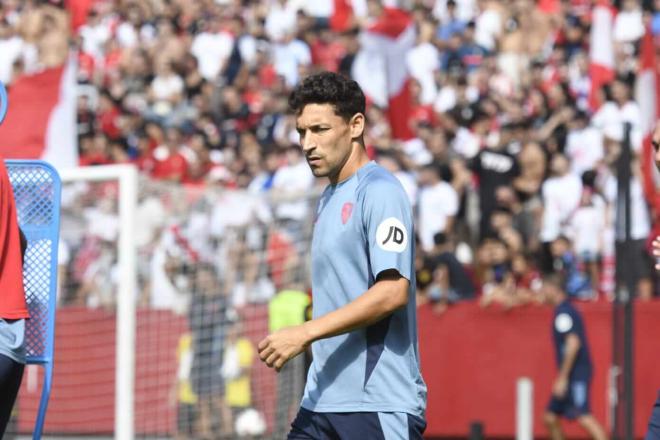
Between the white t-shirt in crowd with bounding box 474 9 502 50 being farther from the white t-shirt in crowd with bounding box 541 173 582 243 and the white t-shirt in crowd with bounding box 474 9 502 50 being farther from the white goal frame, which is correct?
the white goal frame

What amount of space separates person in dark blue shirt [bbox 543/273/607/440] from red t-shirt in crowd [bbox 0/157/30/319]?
9.88 m

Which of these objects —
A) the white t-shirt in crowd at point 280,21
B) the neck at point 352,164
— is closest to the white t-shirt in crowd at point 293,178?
the white t-shirt in crowd at point 280,21

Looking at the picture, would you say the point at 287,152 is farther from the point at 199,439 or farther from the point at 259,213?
A: the point at 199,439

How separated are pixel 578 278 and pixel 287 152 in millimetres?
4196

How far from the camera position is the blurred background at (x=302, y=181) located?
12766 millimetres

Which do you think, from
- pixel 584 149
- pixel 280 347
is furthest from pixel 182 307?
pixel 280 347

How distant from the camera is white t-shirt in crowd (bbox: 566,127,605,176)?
1602cm

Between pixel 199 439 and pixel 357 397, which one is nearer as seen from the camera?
pixel 357 397

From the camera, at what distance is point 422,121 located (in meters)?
18.6

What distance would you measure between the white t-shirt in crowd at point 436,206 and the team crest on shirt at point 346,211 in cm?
1074

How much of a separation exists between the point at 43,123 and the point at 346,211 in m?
7.20

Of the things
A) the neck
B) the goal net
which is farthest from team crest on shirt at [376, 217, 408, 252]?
the goal net

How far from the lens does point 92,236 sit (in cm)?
1248

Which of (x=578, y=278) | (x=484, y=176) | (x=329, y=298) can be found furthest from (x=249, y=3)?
(x=329, y=298)
